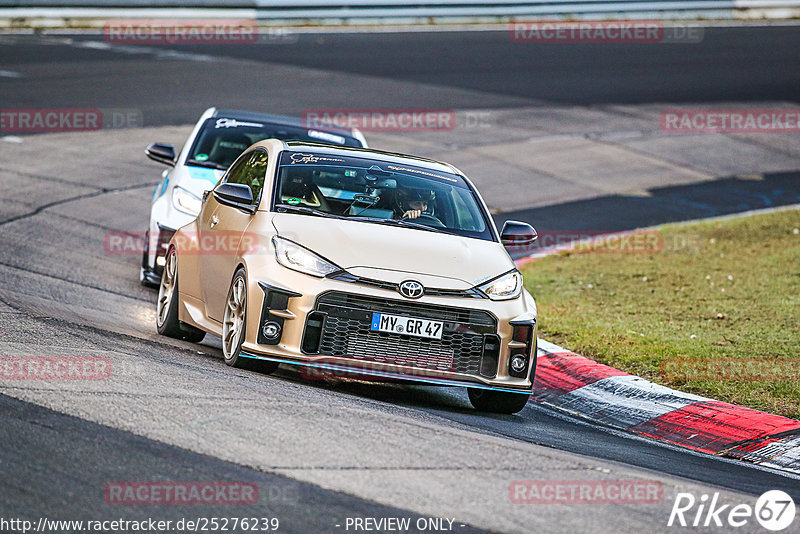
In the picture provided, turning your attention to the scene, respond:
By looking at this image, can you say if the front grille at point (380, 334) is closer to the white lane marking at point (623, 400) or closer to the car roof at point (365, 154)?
the white lane marking at point (623, 400)

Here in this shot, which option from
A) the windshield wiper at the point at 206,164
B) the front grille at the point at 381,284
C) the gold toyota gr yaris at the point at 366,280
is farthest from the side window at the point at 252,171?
the windshield wiper at the point at 206,164

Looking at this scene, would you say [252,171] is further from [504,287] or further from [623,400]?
[623,400]

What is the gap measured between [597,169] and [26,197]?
9.33m

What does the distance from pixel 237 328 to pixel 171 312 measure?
5.12 feet

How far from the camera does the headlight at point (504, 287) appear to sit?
26.4 feet

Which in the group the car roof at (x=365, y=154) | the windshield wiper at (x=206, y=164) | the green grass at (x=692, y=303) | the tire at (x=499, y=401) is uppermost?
the car roof at (x=365, y=154)

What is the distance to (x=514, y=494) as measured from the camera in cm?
575

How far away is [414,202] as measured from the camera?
891cm

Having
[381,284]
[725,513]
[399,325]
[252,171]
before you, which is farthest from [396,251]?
[725,513]

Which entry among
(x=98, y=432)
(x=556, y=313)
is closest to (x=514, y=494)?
(x=98, y=432)

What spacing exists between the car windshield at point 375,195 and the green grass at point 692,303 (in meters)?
1.86

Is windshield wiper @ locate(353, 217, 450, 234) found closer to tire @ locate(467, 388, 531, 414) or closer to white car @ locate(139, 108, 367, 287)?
tire @ locate(467, 388, 531, 414)

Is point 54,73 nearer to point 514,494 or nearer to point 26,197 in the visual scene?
point 26,197

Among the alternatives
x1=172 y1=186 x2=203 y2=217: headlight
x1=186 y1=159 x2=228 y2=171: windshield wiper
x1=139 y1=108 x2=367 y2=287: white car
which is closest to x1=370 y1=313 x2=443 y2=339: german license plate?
x1=139 y1=108 x2=367 y2=287: white car
